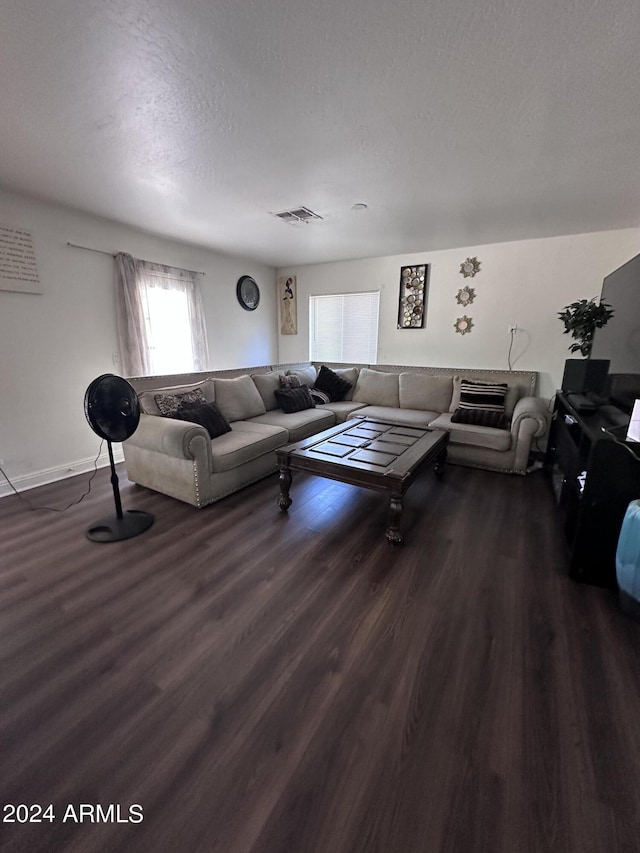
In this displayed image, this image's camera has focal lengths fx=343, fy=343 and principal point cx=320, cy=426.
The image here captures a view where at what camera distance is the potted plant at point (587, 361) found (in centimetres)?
275

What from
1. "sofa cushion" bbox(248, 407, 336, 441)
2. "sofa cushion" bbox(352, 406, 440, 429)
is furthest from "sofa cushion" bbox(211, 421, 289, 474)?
"sofa cushion" bbox(352, 406, 440, 429)

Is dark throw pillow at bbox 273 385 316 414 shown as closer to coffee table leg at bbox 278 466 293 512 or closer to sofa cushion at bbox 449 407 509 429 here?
coffee table leg at bbox 278 466 293 512

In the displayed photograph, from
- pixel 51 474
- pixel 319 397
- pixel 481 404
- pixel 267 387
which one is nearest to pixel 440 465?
pixel 481 404

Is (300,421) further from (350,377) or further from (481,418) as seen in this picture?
(481,418)

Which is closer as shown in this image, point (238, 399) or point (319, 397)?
point (238, 399)

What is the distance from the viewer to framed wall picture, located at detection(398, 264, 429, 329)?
14.8 feet

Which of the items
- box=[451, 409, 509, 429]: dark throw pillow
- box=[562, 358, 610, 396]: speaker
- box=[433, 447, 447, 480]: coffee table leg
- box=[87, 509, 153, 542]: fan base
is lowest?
box=[87, 509, 153, 542]: fan base

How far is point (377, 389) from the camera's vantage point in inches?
181

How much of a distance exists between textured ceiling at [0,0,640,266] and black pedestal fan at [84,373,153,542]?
4.66ft

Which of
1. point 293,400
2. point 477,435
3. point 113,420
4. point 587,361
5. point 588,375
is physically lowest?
point 477,435

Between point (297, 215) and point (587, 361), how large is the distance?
281 centimetres

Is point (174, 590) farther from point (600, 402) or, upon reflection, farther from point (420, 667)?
point (600, 402)

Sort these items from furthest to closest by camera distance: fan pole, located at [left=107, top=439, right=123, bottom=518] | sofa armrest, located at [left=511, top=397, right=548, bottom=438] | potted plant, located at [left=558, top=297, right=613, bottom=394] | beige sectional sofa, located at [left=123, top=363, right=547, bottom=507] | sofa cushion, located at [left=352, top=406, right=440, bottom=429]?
1. sofa cushion, located at [left=352, top=406, right=440, bottom=429]
2. sofa armrest, located at [left=511, top=397, right=548, bottom=438]
3. potted plant, located at [left=558, top=297, right=613, bottom=394]
4. beige sectional sofa, located at [left=123, top=363, right=547, bottom=507]
5. fan pole, located at [left=107, top=439, right=123, bottom=518]

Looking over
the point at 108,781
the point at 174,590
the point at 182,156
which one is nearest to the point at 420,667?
the point at 108,781
